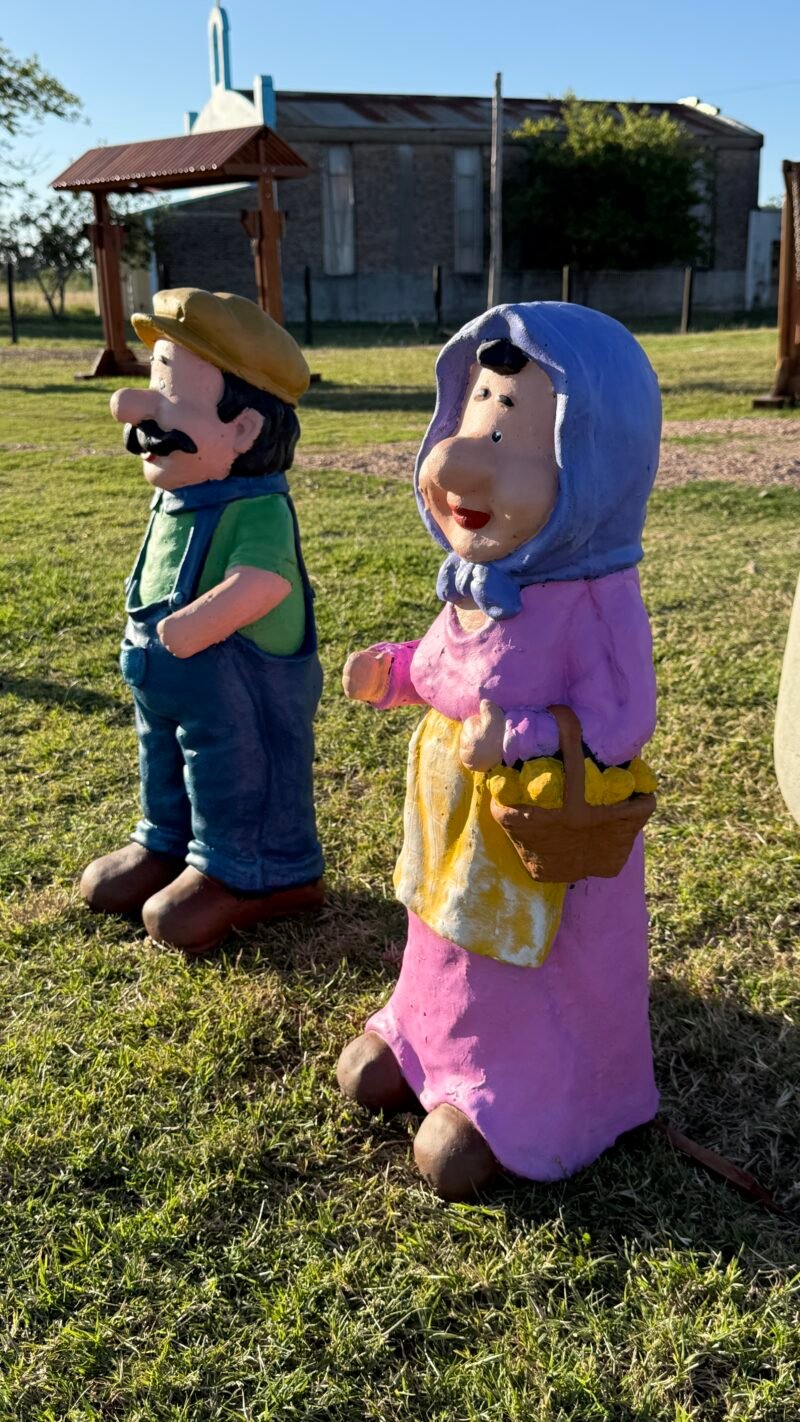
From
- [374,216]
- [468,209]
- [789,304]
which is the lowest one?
[789,304]

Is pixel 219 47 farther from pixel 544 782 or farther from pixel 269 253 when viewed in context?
pixel 544 782

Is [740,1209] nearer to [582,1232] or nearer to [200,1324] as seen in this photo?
[582,1232]

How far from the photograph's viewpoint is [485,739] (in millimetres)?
1798

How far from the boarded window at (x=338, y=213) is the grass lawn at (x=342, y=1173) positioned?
25236 millimetres

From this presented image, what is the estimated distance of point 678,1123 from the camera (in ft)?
7.30

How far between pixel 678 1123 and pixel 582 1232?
0.37 metres

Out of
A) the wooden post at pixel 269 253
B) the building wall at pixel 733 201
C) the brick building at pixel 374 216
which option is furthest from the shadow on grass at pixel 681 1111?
the building wall at pixel 733 201

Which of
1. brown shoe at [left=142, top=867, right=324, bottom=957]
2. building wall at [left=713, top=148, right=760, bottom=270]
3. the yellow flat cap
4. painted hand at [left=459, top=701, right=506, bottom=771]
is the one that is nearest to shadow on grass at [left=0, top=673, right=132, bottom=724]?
brown shoe at [left=142, top=867, right=324, bottom=957]

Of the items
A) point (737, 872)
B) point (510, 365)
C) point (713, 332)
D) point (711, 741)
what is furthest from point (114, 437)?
point (713, 332)

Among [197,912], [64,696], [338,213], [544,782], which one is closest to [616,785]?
[544,782]

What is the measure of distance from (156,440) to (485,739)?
1166 mm

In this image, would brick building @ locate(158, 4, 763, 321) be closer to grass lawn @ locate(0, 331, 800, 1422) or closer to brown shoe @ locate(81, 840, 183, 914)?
grass lawn @ locate(0, 331, 800, 1422)

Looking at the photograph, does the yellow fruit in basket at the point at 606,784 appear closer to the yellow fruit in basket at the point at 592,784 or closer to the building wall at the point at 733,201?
the yellow fruit in basket at the point at 592,784

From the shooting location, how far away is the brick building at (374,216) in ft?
85.9
